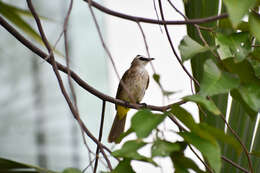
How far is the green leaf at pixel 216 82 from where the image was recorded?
462 millimetres

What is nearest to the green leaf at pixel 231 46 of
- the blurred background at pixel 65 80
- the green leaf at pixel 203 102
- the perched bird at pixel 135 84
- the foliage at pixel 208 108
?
the foliage at pixel 208 108

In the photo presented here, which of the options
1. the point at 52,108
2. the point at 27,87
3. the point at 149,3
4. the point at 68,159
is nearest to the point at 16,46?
the point at 27,87

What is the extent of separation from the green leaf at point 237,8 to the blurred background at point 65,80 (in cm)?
219

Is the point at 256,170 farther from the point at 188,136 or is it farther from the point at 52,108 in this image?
the point at 52,108

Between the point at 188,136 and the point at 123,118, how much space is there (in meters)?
1.38

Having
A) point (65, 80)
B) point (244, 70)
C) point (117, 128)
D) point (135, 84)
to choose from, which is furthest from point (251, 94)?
point (65, 80)

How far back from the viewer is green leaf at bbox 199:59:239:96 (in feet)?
1.52

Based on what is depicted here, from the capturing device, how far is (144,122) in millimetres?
441

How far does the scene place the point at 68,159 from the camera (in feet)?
9.82

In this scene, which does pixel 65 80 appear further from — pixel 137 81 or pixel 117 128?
pixel 117 128

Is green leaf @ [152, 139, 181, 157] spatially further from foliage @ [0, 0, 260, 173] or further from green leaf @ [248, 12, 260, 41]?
green leaf @ [248, 12, 260, 41]

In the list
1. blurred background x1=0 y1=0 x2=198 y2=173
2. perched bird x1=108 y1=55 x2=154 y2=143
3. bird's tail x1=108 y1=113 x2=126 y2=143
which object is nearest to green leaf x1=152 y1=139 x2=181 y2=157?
bird's tail x1=108 y1=113 x2=126 y2=143

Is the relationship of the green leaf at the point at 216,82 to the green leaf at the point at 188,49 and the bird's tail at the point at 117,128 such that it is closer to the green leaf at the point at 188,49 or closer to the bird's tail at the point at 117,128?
the green leaf at the point at 188,49

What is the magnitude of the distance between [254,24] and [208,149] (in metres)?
0.18
